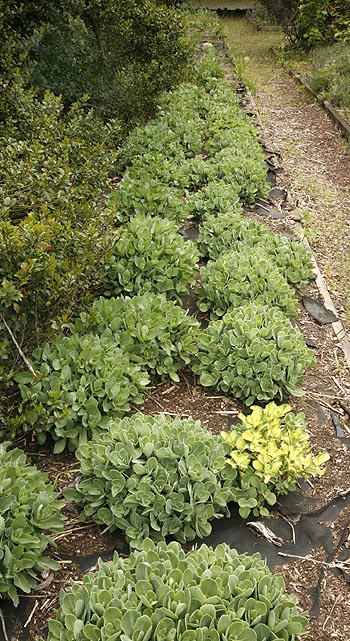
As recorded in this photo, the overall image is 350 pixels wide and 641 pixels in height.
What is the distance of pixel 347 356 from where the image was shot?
14.6 ft

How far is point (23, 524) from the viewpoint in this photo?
2.46 m

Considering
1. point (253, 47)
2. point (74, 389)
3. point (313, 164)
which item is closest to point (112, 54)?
point (313, 164)

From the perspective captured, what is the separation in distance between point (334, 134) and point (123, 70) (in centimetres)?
360

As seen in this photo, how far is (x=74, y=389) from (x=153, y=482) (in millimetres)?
727

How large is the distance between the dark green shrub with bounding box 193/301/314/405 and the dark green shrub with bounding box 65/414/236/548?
2.52 feet

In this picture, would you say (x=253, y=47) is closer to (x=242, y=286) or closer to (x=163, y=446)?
(x=242, y=286)

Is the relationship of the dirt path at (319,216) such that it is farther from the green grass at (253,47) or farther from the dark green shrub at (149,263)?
the dark green shrub at (149,263)

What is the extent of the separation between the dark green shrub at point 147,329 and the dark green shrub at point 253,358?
12 centimetres

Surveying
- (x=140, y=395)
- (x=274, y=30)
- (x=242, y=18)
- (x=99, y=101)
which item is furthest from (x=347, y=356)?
(x=242, y=18)

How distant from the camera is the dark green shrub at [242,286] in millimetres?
4371

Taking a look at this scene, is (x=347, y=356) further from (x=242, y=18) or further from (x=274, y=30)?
(x=242, y=18)

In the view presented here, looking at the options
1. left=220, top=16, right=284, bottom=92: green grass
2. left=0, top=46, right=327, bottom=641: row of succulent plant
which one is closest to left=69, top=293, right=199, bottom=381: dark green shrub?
left=0, top=46, right=327, bottom=641: row of succulent plant

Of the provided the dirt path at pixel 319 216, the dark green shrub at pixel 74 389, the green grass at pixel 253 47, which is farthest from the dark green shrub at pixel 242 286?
the green grass at pixel 253 47

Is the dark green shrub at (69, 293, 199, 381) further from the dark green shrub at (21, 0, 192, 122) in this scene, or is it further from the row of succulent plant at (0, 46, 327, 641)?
the dark green shrub at (21, 0, 192, 122)
